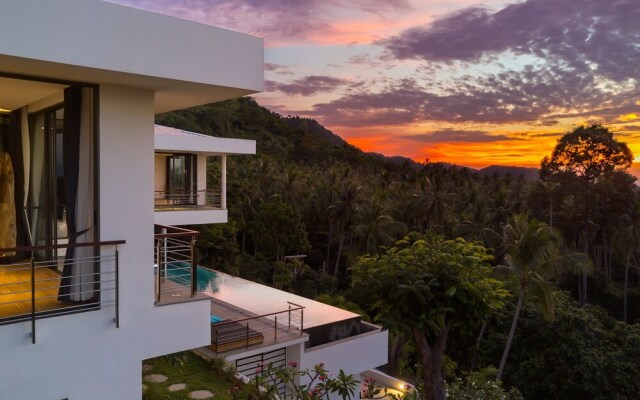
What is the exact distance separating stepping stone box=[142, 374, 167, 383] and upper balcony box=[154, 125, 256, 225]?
7.61m

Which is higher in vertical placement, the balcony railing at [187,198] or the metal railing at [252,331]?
the balcony railing at [187,198]

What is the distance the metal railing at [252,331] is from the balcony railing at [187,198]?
229 inches

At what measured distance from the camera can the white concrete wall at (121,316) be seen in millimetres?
4137

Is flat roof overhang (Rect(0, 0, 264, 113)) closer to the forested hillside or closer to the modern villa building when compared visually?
the modern villa building

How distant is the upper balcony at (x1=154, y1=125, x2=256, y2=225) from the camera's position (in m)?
16.5

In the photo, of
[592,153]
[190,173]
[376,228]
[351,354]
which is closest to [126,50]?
[351,354]

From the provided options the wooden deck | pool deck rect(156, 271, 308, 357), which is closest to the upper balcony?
pool deck rect(156, 271, 308, 357)

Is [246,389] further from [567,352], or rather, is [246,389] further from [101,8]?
[567,352]

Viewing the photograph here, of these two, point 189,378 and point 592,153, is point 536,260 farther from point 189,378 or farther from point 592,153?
point 592,153

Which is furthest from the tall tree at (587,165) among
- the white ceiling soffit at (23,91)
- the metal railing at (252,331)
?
the white ceiling soffit at (23,91)

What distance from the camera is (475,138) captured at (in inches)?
1143

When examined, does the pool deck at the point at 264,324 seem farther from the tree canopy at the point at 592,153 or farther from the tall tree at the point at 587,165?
the tree canopy at the point at 592,153

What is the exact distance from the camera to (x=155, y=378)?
29.1 feet

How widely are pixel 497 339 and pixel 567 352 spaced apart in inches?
129
